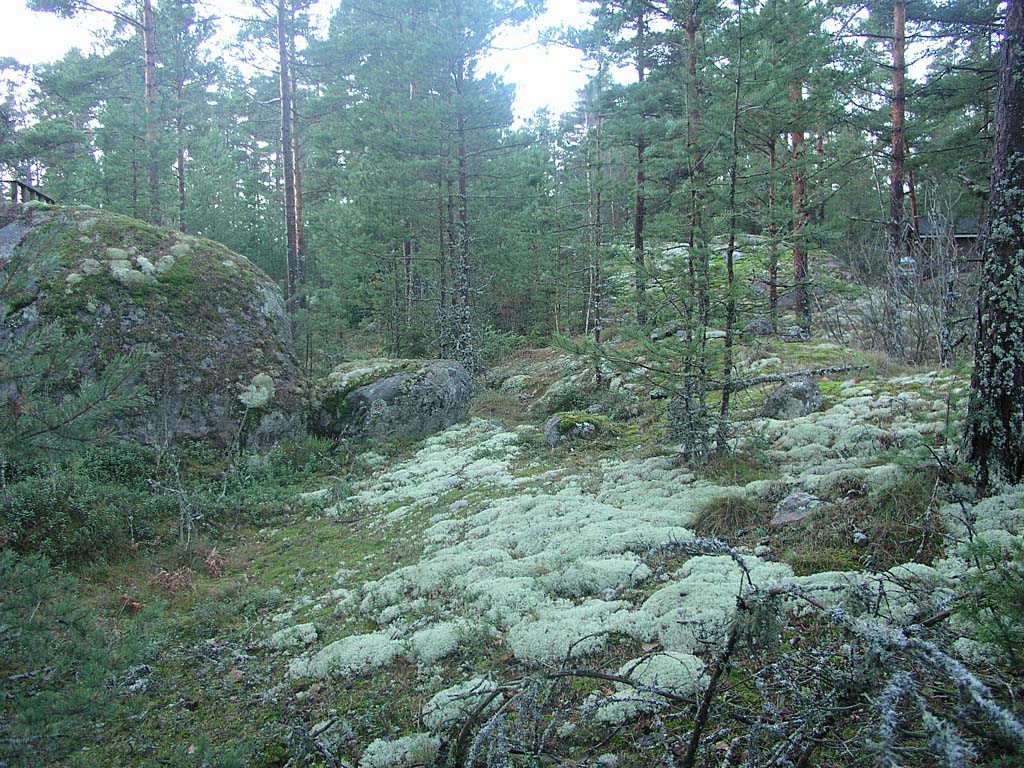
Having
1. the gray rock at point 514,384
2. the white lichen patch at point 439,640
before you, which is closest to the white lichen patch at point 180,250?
the gray rock at point 514,384

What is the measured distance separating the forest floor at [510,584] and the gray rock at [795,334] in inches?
240

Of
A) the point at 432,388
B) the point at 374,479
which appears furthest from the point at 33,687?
the point at 432,388

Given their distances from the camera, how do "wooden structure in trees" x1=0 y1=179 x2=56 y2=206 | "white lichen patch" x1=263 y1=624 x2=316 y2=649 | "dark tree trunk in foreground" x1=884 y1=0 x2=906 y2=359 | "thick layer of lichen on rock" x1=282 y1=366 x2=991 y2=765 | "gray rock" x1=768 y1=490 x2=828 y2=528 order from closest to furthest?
1. "thick layer of lichen on rock" x1=282 y1=366 x2=991 y2=765
2. "white lichen patch" x1=263 y1=624 x2=316 y2=649
3. "gray rock" x1=768 y1=490 x2=828 y2=528
4. "wooden structure in trees" x1=0 y1=179 x2=56 y2=206
5. "dark tree trunk in foreground" x1=884 y1=0 x2=906 y2=359

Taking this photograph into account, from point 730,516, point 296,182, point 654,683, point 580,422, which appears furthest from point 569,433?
point 296,182

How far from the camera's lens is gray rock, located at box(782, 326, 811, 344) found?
14630 mm

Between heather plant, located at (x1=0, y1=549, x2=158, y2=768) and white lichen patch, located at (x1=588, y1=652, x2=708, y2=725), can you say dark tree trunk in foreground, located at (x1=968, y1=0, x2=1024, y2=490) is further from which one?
heather plant, located at (x1=0, y1=549, x2=158, y2=768)

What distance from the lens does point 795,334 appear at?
15047 mm

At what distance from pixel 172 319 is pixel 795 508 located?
9612 millimetres

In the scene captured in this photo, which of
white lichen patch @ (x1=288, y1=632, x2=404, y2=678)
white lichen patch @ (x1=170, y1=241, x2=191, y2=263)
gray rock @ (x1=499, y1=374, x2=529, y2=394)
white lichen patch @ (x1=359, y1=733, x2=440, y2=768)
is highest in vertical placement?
white lichen patch @ (x1=170, y1=241, x2=191, y2=263)

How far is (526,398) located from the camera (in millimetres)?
15094

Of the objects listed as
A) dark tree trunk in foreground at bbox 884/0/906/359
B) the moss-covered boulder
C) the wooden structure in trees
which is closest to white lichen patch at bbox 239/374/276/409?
the moss-covered boulder

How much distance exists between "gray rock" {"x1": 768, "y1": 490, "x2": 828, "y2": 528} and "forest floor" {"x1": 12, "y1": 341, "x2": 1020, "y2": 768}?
0.11 m

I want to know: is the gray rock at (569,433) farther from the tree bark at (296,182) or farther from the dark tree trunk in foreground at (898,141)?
the tree bark at (296,182)

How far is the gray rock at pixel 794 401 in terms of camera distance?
825 centimetres
